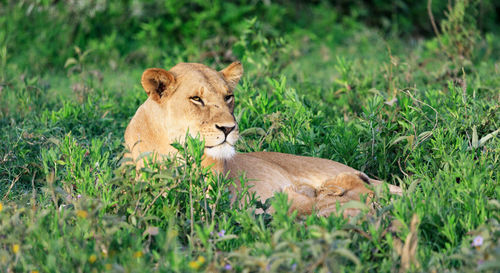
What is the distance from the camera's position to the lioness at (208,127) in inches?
145

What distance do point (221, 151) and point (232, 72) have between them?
734 mm

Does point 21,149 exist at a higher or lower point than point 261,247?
lower

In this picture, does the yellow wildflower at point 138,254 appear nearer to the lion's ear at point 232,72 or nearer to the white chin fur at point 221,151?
the white chin fur at point 221,151

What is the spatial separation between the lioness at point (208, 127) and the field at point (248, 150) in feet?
0.62

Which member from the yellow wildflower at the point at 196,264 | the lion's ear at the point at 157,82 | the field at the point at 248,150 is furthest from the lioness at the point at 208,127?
the yellow wildflower at the point at 196,264

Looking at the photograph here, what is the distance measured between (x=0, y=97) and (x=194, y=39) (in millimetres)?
4571

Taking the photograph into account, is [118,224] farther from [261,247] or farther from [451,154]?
[451,154]

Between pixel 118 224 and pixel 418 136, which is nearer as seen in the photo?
pixel 118 224

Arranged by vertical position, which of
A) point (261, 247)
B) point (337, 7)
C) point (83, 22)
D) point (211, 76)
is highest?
point (211, 76)

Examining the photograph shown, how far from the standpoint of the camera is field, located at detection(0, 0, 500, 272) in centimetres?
281

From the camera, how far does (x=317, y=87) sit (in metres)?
6.81

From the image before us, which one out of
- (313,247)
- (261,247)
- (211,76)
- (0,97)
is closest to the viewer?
(313,247)

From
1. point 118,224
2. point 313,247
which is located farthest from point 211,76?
point 313,247

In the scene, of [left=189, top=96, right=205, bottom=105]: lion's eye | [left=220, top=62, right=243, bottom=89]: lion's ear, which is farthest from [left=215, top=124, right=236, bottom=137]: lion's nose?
[left=220, top=62, right=243, bottom=89]: lion's ear
